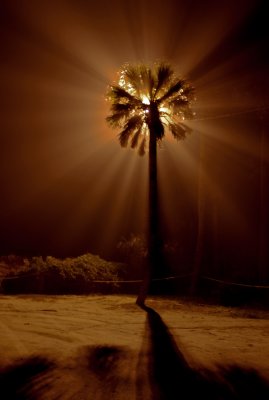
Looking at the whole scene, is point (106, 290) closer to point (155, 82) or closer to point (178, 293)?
point (178, 293)

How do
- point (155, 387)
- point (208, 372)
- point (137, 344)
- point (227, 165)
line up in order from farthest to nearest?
point (227, 165), point (137, 344), point (208, 372), point (155, 387)

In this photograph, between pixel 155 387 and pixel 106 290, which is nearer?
pixel 155 387

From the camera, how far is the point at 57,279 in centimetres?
1858

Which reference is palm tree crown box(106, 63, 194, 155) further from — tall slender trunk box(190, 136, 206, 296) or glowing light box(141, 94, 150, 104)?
tall slender trunk box(190, 136, 206, 296)

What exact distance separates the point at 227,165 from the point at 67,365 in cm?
1784

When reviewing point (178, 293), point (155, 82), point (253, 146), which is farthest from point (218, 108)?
point (178, 293)

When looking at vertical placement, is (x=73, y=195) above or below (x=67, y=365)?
above

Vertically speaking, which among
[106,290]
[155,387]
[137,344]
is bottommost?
[155,387]

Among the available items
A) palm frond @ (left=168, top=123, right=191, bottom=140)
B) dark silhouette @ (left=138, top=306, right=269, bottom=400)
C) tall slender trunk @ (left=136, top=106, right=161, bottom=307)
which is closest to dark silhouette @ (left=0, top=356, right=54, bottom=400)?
dark silhouette @ (left=138, top=306, right=269, bottom=400)

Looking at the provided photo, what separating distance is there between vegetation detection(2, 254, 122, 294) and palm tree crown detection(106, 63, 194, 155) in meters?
5.90

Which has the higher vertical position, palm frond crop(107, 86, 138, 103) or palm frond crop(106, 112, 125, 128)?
palm frond crop(107, 86, 138, 103)

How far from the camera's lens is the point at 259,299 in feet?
51.7

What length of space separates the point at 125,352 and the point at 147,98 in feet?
36.7

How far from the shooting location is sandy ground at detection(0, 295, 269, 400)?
627cm
